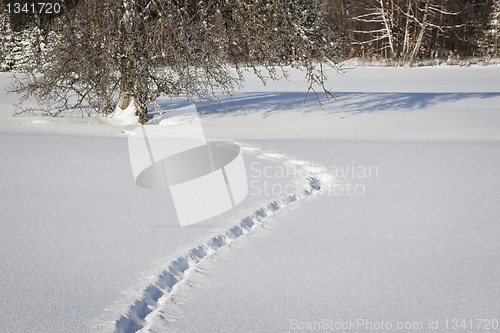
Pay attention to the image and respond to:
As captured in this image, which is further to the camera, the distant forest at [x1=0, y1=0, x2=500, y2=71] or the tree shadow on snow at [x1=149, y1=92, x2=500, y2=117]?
the distant forest at [x1=0, y1=0, x2=500, y2=71]

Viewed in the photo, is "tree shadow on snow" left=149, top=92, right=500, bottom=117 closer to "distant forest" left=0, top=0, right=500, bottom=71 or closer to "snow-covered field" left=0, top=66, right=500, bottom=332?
"snow-covered field" left=0, top=66, right=500, bottom=332

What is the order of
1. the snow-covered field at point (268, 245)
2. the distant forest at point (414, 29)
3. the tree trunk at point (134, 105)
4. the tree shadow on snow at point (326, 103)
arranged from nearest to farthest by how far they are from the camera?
the snow-covered field at point (268, 245)
the tree trunk at point (134, 105)
the tree shadow on snow at point (326, 103)
the distant forest at point (414, 29)

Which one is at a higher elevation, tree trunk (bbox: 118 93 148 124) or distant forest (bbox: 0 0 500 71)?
distant forest (bbox: 0 0 500 71)

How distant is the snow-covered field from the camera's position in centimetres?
235

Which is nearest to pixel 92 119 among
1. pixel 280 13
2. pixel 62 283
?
pixel 280 13

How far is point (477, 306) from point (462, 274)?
14.6 inches

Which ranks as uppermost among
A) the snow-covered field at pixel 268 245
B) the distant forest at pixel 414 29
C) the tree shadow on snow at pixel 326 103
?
the distant forest at pixel 414 29

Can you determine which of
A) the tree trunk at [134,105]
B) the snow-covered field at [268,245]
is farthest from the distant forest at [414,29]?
the snow-covered field at [268,245]

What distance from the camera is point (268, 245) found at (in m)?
3.18

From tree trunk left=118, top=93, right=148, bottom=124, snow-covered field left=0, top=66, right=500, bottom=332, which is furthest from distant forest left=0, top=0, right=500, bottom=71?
snow-covered field left=0, top=66, right=500, bottom=332

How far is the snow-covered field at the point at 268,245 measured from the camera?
2.35 metres

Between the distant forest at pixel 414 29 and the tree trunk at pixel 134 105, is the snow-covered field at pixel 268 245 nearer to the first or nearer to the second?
the tree trunk at pixel 134 105

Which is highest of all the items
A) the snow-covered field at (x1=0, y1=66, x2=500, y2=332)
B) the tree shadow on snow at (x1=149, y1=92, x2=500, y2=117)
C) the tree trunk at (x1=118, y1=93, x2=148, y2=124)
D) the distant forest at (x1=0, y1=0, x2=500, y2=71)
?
the distant forest at (x1=0, y1=0, x2=500, y2=71)

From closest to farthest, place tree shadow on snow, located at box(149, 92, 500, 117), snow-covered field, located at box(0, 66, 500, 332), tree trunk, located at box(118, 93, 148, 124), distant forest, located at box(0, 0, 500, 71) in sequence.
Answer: snow-covered field, located at box(0, 66, 500, 332)
tree trunk, located at box(118, 93, 148, 124)
tree shadow on snow, located at box(149, 92, 500, 117)
distant forest, located at box(0, 0, 500, 71)
